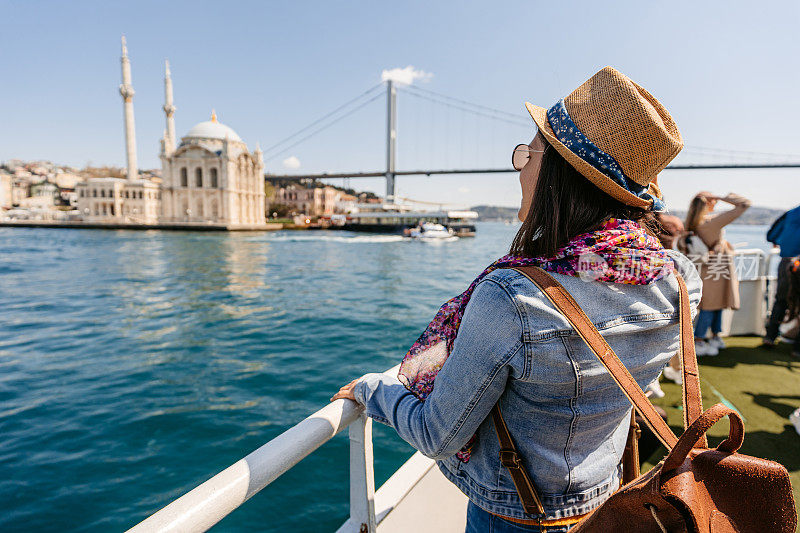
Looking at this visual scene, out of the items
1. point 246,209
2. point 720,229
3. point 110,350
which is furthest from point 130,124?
point 720,229

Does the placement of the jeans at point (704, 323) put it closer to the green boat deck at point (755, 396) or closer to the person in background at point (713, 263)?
the person in background at point (713, 263)

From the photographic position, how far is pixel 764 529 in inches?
20.3

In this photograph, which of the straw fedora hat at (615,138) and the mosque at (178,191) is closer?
the straw fedora hat at (615,138)

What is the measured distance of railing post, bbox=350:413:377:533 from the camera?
3.38ft

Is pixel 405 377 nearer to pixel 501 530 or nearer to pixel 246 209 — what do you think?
pixel 501 530

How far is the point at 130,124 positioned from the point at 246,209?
13.6m

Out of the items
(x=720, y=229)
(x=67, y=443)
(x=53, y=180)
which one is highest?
(x=53, y=180)

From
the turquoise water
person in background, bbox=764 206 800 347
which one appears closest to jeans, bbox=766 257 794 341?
person in background, bbox=764 206 800 347

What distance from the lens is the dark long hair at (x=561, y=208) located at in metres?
0.65

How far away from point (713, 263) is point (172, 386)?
5.28m

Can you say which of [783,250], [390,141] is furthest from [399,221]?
[783,250]

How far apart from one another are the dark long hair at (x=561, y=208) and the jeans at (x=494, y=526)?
→ 1.50 feet

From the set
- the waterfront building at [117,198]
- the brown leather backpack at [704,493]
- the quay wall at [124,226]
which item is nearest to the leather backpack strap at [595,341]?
the brown leather backpack at [704,493]

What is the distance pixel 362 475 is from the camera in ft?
3.50
